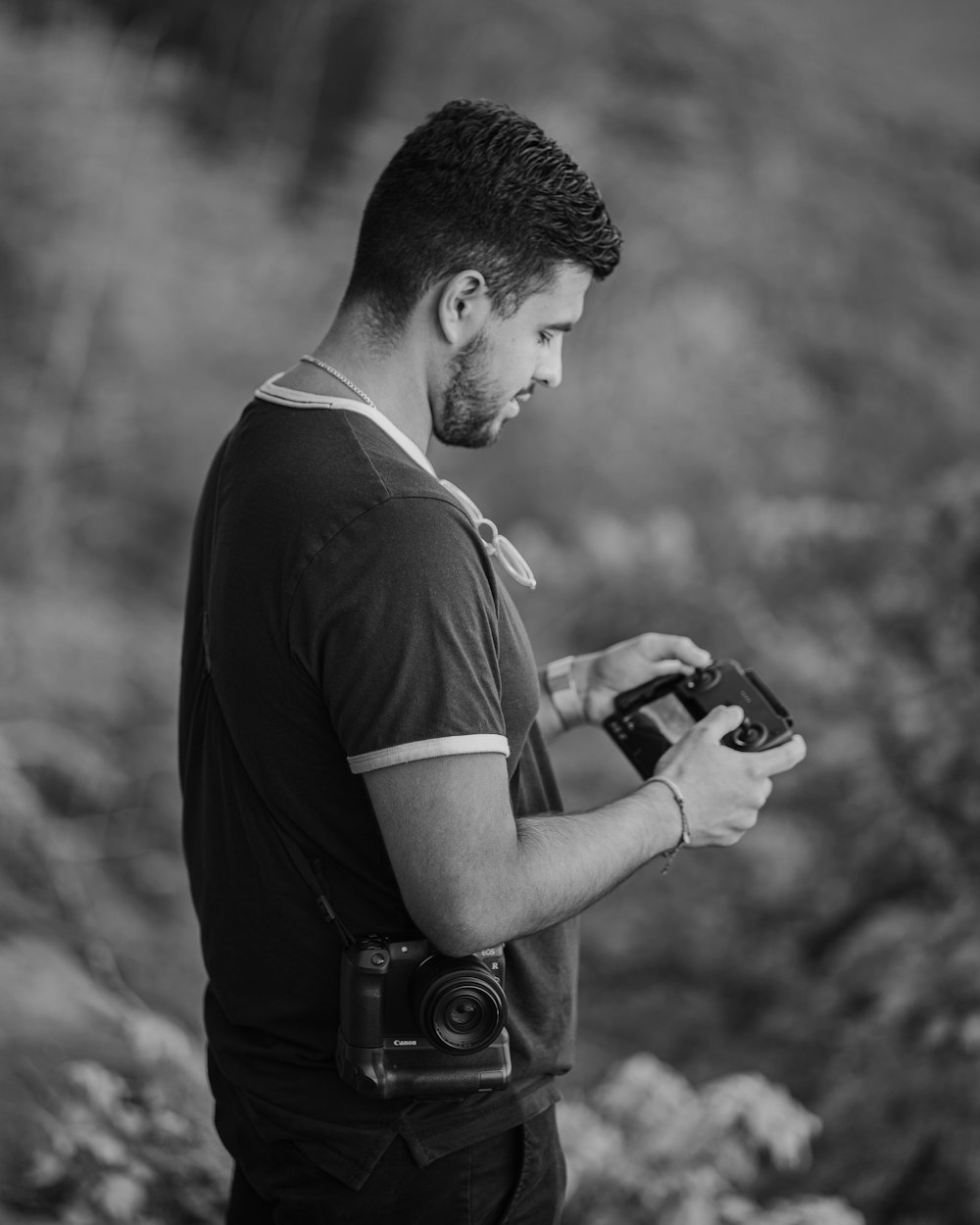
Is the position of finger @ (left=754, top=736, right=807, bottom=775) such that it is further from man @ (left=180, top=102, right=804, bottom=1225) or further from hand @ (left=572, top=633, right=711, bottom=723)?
hand @ (left=572, top=633, right=711, bottom=723)

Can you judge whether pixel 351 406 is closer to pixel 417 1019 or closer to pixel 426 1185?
pixel 417 1019

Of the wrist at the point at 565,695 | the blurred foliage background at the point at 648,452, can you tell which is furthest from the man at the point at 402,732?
the blurred foliage background at the point at 648,452

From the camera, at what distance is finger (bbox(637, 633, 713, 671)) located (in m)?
1.62

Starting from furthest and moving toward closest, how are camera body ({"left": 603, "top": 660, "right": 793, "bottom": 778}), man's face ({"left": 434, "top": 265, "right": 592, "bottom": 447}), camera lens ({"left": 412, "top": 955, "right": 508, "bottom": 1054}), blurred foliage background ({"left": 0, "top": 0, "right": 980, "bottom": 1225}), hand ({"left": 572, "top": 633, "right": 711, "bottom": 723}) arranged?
blurred foliage background ({"left": 0, "top": 0, "right": 980, "bottom": 1225}) < hand ({"left": 572, "top": 633, "right": 711, "bottom": 723}) < camera body ({"left": 603, "top": 660, "right": 793, "bottom": 778}) < man's face ({"left": 434, "top": 265, "right": 592, "bottom": 447}) < camera lens ({"left": 412, "top": 955, "right": 508, "bottom": 1054})

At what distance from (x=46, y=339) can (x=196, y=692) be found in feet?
12.0

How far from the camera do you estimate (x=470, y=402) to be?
4.27ft

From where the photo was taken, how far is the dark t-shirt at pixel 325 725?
1.05 meters

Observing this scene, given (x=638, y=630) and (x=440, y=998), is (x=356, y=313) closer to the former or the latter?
(x=440, y=998)

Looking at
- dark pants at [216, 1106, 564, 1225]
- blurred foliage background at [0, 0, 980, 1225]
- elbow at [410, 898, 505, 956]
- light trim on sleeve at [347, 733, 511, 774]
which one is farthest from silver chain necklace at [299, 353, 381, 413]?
blurred foliage background at [0, 0, 980, 1225]

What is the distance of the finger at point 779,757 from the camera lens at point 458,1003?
15.4 inches

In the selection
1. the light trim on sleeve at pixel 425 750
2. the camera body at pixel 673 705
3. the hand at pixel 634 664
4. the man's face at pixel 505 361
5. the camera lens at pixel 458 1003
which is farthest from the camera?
the hand at pixel 634 664

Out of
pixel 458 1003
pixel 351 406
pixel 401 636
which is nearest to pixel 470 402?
pixel 351 406

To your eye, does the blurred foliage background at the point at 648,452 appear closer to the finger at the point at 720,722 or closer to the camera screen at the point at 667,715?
the camera screen at the point at 667,715

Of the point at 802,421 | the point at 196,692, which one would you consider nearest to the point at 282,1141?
the point at 196,692
